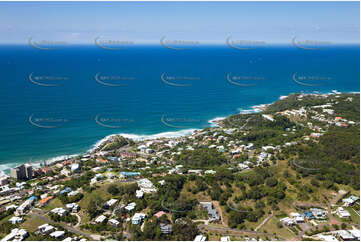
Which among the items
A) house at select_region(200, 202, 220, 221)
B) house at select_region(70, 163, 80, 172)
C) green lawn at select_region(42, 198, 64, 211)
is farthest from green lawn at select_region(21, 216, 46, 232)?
house at select_region(200, 202, 220, 221)

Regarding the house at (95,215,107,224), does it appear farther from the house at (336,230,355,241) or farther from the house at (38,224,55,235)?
the house at (336,230,355,241)

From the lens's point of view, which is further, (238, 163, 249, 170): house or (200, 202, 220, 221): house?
(238, 163, 249, 170): house

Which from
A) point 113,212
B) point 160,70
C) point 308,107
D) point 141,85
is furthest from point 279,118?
point 160,70

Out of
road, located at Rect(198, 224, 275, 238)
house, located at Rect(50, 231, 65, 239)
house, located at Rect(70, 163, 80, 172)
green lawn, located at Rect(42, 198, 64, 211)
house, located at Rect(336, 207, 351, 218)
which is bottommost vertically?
house, located at Rect(70, 163, 80, 172)

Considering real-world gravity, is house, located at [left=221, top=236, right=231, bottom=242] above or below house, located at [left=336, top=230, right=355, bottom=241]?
below

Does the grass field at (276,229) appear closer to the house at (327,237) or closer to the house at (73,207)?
the house at (327,237)

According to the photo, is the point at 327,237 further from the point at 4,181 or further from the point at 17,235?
the point at 4,181

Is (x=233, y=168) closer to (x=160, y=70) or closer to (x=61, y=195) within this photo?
(x=61, y=195)
